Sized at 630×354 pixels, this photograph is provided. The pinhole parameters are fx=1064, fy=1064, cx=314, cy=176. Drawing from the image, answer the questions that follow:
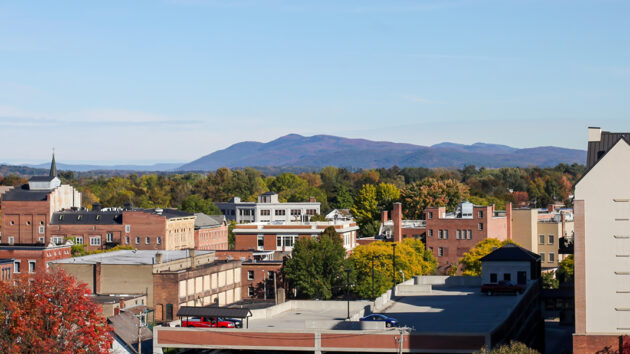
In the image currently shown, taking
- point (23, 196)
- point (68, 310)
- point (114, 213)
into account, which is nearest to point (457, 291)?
point (68, 310)

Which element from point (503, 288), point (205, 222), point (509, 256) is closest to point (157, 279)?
point (509, 256)

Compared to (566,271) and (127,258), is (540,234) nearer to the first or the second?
(566,271)

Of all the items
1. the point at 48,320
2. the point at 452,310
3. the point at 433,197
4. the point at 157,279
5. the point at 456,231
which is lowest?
the point at 452,310

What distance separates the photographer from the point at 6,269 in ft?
375

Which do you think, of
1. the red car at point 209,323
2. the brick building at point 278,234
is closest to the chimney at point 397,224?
the brick building at point 278,234

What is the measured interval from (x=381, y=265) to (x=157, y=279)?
29980 mm

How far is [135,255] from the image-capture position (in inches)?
4589

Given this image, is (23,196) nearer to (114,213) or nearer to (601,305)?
(114,213)

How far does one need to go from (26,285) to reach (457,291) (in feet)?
126

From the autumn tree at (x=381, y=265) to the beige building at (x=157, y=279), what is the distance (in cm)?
1551

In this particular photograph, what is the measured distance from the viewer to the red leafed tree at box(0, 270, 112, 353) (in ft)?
205

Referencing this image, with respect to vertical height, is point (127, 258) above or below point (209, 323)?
above

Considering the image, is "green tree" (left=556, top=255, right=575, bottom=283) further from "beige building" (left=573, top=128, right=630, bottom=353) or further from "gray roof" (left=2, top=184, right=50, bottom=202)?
"gray roof" (left=2, top=184, right=50, bottom=202)

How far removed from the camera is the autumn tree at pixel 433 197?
183 metres
